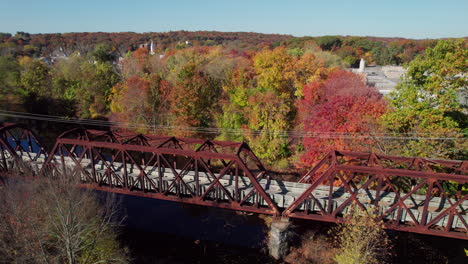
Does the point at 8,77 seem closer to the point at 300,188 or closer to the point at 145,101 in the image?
the point at 145,101

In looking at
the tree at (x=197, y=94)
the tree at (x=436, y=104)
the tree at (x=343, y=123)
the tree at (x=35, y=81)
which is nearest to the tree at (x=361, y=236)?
the tree at (x=343, y=123)

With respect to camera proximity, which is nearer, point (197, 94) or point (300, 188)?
point (300, 188)

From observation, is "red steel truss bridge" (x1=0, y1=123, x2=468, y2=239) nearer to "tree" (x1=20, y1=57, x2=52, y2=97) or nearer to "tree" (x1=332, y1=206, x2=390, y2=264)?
"tree" (x1=332, y1=206, x2=390, y2=264)

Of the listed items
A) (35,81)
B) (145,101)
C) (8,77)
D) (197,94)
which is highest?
(8,77)

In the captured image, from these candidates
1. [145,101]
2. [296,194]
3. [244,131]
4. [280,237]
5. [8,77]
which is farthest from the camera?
[8,77]

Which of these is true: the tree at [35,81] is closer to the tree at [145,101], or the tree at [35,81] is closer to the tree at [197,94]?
the tree at [145,101]

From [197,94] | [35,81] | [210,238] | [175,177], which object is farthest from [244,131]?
[35,81]

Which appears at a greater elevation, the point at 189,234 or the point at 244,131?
the point at 244,131
